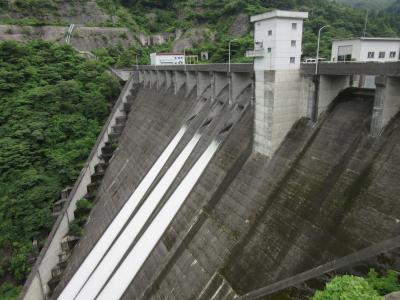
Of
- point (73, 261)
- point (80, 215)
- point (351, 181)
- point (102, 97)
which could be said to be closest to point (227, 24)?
point (102, 97)

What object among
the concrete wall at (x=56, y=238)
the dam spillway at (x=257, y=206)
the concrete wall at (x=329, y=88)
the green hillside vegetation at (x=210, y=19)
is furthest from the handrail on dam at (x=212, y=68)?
the green hillside vegetation at (x=210, y=19)

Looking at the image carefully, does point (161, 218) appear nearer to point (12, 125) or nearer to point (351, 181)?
point (351, 181)

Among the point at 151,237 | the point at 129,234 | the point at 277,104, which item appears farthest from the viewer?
the point at 129,234

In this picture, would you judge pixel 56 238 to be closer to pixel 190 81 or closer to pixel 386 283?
pixel 190 81

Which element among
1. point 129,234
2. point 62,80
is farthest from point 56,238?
point 62,80

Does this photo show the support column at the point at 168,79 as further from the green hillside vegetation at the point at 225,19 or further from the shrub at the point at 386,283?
the shrub at the point at 386,283

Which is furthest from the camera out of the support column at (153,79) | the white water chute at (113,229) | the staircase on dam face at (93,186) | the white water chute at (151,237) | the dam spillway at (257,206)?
the support column at (153,79)

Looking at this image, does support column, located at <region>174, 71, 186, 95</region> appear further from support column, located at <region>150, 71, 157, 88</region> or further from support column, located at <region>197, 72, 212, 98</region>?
support column, located at <region>150, 71, 157, 88</region>
